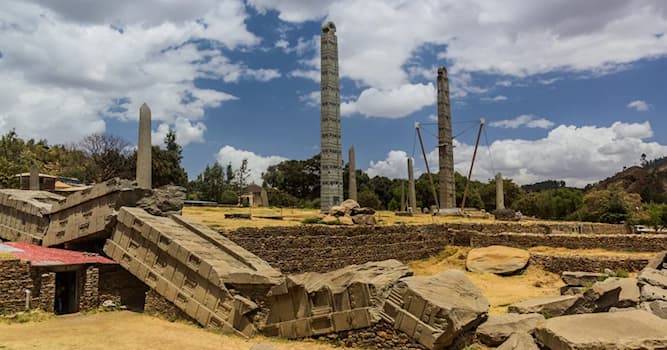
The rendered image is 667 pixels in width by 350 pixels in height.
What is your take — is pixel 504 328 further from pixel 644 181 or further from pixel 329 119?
pixel 644 181

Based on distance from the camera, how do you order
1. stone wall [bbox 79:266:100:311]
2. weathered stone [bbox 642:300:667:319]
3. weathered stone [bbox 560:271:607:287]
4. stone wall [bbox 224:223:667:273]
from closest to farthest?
weathered stone [bbox 642:300:667:319]
stone wall [bbox 79:266:100:311]
weathered stone [bbox 560:271:607:287]
stone wall [bbox 224:223:667:273]

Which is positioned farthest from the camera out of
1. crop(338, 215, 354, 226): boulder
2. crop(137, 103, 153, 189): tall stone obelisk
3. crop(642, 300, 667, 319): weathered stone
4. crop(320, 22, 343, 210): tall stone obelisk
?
crop(320, 22, 343, 210): tall stone obelisk

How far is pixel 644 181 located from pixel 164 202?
299 feet

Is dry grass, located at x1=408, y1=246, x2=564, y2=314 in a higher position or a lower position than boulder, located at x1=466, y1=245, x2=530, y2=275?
lower

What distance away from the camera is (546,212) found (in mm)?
55188

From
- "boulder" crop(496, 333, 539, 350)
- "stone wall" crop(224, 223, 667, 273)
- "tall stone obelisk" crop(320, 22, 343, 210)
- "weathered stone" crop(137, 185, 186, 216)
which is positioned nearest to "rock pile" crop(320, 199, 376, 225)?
"stone wall" crop(224, 223, 667, 273)

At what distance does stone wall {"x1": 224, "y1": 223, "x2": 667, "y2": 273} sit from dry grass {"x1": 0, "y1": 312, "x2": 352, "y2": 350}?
5936 mm

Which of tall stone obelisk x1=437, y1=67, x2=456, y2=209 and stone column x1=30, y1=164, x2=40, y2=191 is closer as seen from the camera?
stone column x1=30, y1=164, x2=40, y2=191

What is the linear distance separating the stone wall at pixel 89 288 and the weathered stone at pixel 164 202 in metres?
2.53

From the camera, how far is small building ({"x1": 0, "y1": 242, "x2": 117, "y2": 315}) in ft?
40.0

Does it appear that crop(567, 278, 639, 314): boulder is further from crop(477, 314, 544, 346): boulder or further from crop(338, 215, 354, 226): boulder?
crop(338, 215, 354, 226): boulder

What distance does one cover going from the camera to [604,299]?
37.3 ft

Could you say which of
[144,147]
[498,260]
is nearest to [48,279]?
[144,147]

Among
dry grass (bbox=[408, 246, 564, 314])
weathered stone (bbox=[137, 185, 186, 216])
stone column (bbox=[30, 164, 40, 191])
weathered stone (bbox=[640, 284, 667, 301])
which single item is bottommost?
dry grass (bbox=[408, 246, 564, 314])
